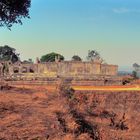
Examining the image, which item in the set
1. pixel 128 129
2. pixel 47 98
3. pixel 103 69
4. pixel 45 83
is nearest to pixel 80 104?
pixel 47 98

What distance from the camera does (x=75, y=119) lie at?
66.8ft

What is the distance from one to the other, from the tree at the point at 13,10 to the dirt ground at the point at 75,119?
4.44 m

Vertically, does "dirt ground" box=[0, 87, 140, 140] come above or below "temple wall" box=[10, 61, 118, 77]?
below

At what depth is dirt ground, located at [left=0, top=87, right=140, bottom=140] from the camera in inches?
663

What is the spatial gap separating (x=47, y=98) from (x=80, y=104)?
2.93 meters

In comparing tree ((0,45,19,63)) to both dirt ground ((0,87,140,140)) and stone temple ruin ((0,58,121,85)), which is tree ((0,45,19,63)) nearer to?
stone temple ruin ((0,58,121,85))

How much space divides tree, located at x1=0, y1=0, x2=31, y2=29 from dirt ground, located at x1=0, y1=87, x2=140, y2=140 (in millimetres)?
4444

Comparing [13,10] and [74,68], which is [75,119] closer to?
[13,10]

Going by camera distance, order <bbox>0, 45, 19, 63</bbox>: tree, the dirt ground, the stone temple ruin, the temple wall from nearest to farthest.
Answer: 1. the dirt ground
2. the stone temple ruin
3. the temple wall
4. <bbox>0, 45, 19, 63</bbox>: tree

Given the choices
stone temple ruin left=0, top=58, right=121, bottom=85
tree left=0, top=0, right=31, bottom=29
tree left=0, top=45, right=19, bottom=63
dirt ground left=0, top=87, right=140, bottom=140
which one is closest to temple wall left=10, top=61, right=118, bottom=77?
stone temple ruin left=0, top=58, right=121, bottom=85

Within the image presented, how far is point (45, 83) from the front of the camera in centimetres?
5153

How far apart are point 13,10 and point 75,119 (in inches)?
222

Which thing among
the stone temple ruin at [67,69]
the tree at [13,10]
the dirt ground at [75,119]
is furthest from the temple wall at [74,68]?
the tree at [13,10]

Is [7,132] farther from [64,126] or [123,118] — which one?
[123,118]
